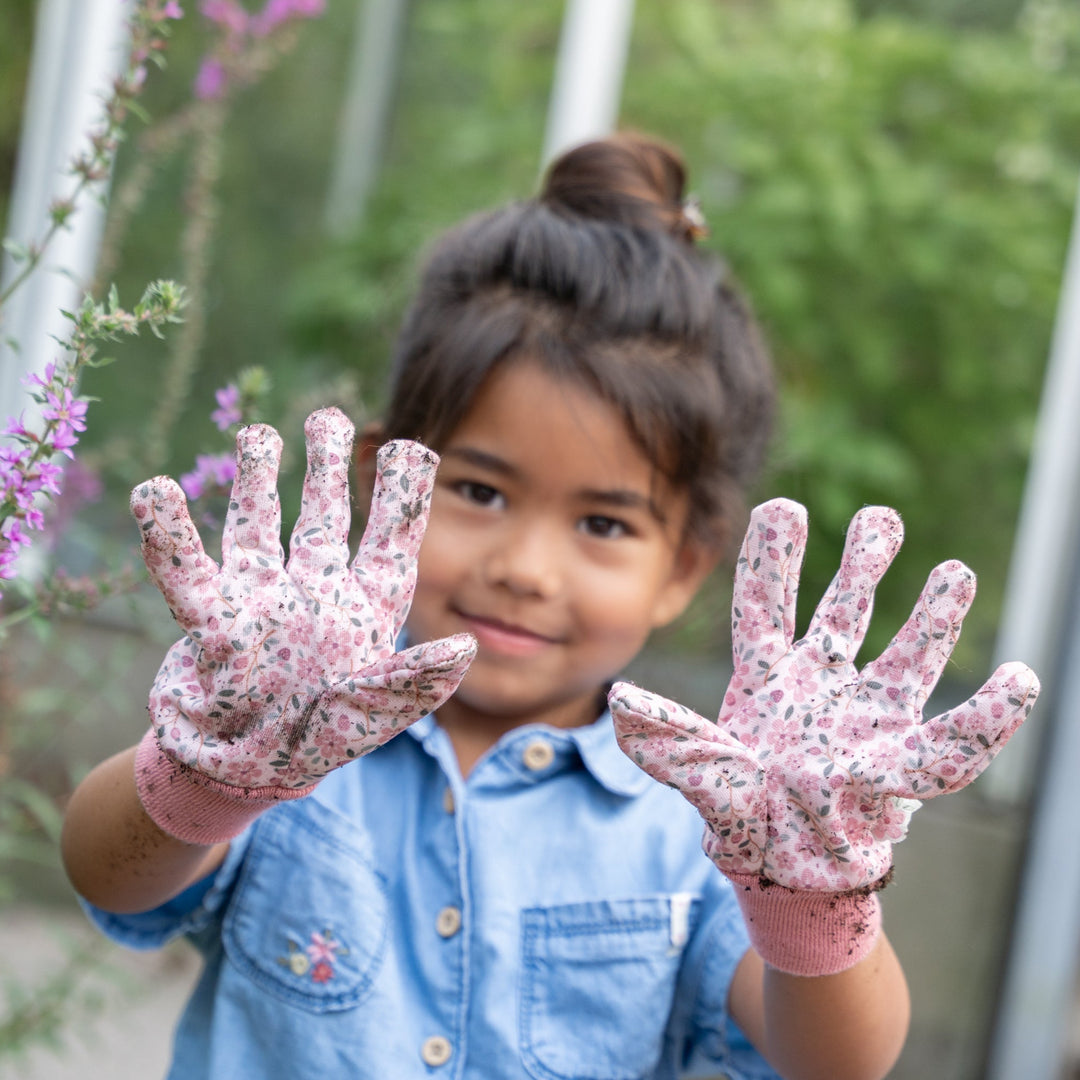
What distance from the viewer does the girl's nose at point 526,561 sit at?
1165mm

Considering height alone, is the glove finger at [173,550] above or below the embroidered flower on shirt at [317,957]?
above

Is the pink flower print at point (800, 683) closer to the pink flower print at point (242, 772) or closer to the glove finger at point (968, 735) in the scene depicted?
the glove finger at point (968, 735)

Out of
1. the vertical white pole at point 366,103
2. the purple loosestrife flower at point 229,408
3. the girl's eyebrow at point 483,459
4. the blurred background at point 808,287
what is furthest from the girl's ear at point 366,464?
the vertical white pole at point 366,103

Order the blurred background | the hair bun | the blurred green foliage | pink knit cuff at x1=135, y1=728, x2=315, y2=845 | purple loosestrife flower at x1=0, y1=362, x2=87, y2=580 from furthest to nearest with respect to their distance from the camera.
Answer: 1. the blurred green foliage
2. the blurred background
3. the hair bun
4. pink knit cuff at x1=135, y1=728, x2=315, y2=845
5. purple loosestrife flower at x1=0, y1=362, x2=87, y2=580

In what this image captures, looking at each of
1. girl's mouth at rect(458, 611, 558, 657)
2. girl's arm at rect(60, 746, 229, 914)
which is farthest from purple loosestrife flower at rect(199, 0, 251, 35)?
girl's arm at rect(60, 746, 229, 914)

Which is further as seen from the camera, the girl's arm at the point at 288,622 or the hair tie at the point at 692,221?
the hair tie at the point at 692,221

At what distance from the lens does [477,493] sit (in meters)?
1.22

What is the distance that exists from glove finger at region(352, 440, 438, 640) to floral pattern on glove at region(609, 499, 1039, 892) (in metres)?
0.16

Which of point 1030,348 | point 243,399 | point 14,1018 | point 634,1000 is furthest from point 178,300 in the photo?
point 1030,348

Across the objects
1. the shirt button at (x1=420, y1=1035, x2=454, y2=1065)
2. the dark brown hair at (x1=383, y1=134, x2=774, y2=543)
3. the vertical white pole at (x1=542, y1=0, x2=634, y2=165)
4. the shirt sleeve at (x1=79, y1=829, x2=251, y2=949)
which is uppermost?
the vertical white pole at (x1=542, y1=0, x2=634, y2=165)

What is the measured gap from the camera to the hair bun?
1.48 metres

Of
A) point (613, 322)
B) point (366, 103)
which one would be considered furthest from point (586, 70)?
point (613, 322)

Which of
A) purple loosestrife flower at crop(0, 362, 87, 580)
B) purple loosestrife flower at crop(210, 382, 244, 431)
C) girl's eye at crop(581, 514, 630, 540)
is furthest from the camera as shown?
girl's eye at crop(581, 514, 630, 540)

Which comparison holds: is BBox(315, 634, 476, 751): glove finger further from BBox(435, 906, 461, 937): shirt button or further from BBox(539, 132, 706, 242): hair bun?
BBox(539, 132, 706, 242): hair bun
